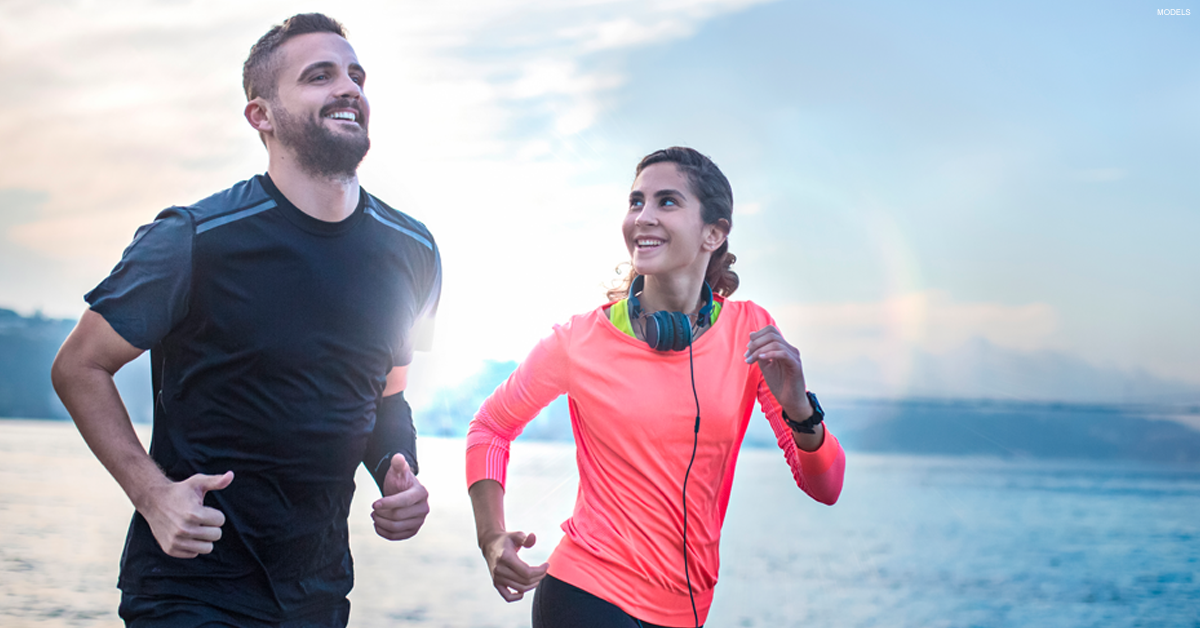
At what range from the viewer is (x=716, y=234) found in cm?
302

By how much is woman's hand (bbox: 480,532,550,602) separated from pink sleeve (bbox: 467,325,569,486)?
1.18 ft

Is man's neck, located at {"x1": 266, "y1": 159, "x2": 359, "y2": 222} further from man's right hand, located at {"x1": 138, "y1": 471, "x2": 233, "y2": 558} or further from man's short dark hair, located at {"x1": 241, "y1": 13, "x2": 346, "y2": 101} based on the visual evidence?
man's right hand, located at {"x1": 138, "y1": 471, "x2": 233, "y2": 558}

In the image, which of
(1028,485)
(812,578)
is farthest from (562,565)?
(1028,485)

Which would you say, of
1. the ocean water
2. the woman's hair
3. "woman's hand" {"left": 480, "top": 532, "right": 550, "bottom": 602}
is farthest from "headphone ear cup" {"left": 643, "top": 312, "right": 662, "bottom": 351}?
the ocean water

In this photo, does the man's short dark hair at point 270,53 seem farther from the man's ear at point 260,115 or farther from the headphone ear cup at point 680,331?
the headphone ear cup at point 680,331

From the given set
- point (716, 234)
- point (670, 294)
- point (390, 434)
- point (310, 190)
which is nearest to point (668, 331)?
point (670, 294)

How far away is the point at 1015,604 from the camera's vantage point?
16.5 m

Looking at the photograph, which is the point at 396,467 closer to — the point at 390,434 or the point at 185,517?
the point at 390,434

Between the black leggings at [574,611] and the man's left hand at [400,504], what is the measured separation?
0.47m

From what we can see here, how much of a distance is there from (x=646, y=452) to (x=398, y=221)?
1.13 meters

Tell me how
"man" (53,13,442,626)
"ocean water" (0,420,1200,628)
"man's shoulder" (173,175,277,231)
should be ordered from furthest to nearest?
"ocean water" (0,420,1200,628)
"man's shoulder" (173,175,277,231)
"man" (53,13,442,626)

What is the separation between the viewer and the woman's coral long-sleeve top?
2596mm

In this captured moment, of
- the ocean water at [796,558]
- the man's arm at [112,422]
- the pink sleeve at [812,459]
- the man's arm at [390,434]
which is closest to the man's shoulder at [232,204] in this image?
the man's arm at [112,422]

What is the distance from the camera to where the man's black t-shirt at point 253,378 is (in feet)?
7.68
